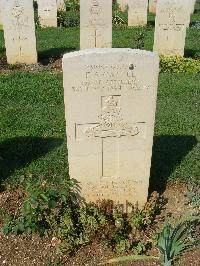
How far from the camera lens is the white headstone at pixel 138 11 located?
16469mm

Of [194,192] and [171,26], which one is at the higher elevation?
[171,26]

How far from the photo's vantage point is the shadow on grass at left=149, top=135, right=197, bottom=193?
5.29 m

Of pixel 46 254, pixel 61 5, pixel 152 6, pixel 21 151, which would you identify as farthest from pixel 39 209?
pixel 152 6

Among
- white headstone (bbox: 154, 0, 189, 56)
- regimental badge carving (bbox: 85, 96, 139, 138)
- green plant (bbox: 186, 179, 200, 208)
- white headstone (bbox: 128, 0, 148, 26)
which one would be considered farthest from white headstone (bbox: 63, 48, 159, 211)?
white headstone (bbox: 128, 0, 148, 26)

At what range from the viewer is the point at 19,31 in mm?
10469

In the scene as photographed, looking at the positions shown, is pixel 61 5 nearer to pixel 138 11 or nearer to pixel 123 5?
pixel 123 5

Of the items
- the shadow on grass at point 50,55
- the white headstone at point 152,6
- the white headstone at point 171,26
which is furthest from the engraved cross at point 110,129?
the white headstone at point 152,6

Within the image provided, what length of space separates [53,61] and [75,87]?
753cm

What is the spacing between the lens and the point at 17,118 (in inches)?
282

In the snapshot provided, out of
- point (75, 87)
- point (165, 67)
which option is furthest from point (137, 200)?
point (165, 67)

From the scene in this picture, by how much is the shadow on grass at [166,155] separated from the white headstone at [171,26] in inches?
218

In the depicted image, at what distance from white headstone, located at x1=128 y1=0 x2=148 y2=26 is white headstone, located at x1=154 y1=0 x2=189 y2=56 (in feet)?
18.7

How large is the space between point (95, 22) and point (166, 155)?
21.4 feet

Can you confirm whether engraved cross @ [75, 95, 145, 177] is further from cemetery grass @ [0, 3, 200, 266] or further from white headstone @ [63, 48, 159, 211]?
cemetery grass @ [0, 3, 200, 266]
